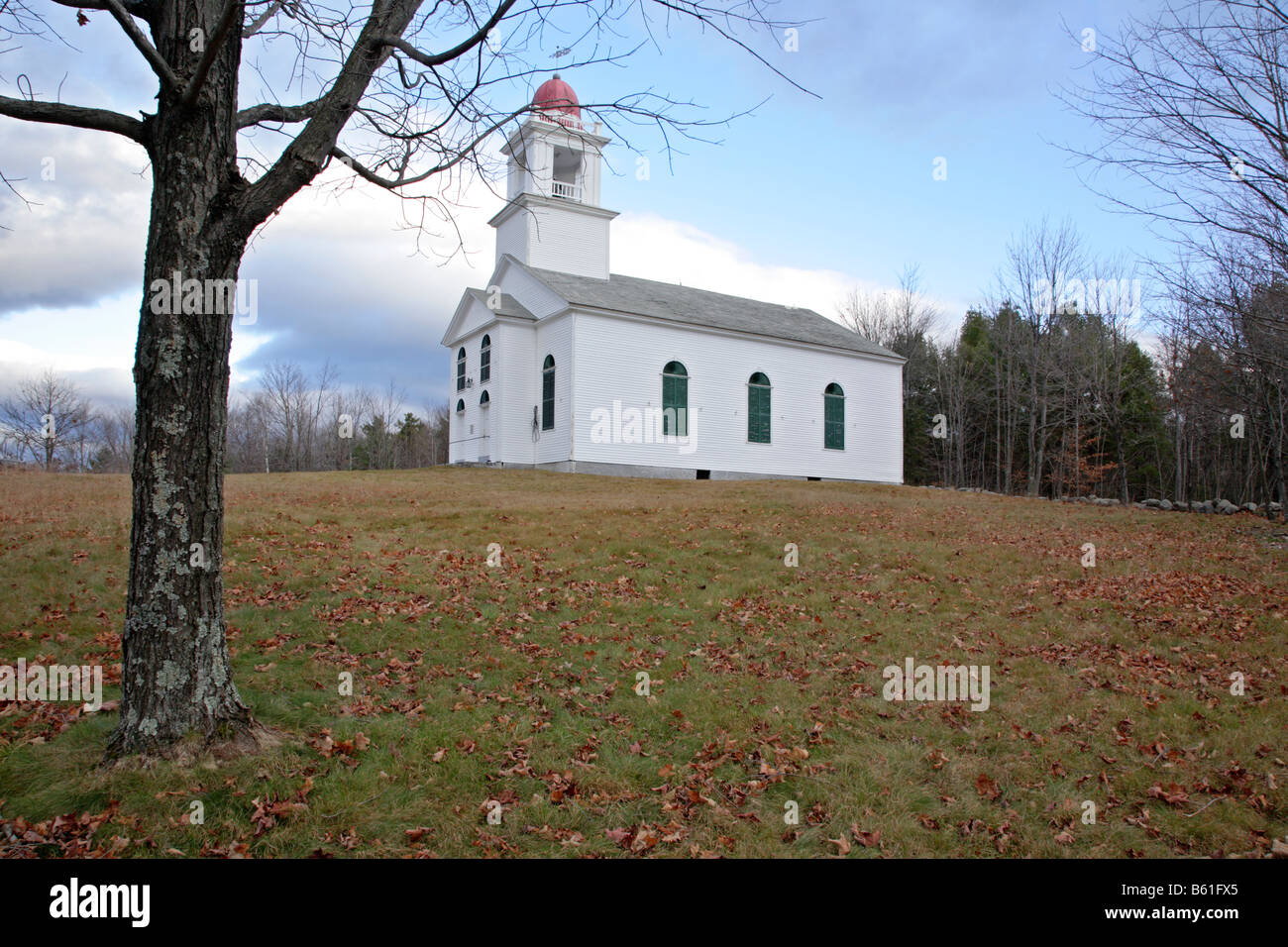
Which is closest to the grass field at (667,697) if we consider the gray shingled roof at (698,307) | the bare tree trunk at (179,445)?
the bare tree trunk at (179,445)

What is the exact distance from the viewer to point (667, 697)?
705 centimetres

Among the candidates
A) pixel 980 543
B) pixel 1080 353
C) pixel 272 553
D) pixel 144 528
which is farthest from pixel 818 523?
pixel 1080 353

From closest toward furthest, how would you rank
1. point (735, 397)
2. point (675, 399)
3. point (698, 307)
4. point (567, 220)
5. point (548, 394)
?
point (548, 394) → point (675, 399) → point (735, 397) → point (567, 220) → point (698, 307)

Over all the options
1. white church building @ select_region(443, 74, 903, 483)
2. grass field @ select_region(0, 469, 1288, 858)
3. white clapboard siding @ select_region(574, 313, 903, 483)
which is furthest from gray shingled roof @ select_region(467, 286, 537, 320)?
grass field @ select_region(0, 469, 1288, 858)

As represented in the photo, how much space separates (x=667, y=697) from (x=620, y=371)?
1936 centimetres

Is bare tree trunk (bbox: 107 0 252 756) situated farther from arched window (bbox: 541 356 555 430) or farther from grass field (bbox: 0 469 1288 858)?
arched window (bbox: 541 356 555 430)

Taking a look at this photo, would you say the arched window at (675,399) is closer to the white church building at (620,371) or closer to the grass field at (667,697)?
the white church building at (620,371)

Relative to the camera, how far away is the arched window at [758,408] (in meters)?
28.2

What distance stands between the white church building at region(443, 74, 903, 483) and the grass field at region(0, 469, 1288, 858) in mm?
12216

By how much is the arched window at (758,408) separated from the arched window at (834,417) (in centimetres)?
297

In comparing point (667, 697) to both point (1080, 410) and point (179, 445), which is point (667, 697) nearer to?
point (179, 445)

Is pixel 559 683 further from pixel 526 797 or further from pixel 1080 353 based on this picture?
pixel 1080 353

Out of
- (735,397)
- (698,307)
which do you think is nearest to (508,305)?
(698,307)
